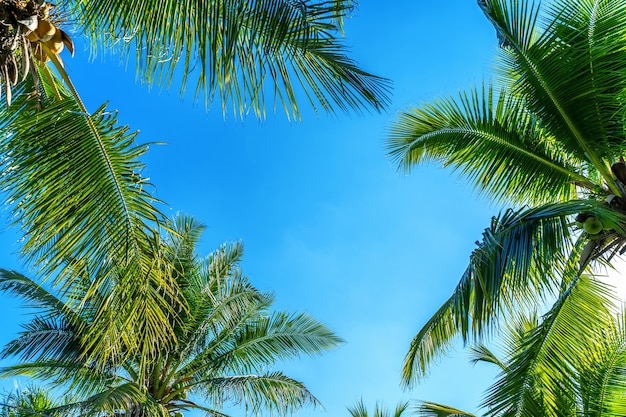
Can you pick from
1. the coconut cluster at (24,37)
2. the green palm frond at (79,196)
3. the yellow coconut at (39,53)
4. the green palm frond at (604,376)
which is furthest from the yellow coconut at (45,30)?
the green palm frond at (604,376)

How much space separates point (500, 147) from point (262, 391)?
5.25 metres

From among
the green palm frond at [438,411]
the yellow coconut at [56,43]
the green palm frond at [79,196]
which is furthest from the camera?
the green palm frond at [438,411]

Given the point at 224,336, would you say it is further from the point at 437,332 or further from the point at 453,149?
the point at 453,149

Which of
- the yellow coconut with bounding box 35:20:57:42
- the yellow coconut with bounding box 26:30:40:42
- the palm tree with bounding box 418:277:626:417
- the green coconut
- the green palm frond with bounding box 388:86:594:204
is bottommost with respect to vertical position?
the palm tree with bounding box 418:277:626:417

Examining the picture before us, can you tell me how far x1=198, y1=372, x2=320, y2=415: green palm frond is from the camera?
31.8 ft

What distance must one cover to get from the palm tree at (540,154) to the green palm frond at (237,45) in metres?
2.67

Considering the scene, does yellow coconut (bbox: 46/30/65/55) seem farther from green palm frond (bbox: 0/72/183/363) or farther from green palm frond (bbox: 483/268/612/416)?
green palm frond (bbox: 483/268/612/416)

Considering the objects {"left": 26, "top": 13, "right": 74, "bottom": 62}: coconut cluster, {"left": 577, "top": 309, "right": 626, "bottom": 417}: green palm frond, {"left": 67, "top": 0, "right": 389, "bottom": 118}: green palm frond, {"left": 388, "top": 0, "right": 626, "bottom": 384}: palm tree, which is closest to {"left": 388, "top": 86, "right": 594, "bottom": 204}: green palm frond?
{"left": 388, "top": 0, "right": 626, "bottom": 384}: palm tree

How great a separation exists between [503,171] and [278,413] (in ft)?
16.6

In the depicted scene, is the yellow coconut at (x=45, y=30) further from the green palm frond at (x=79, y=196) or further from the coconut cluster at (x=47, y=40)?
the green palm frond at (x=79, y=196)

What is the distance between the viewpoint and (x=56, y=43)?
3963 mm

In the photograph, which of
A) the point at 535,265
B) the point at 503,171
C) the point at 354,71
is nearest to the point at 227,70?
the point at 354,71

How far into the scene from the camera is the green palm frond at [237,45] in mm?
4184

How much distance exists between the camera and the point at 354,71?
15.6 feet
